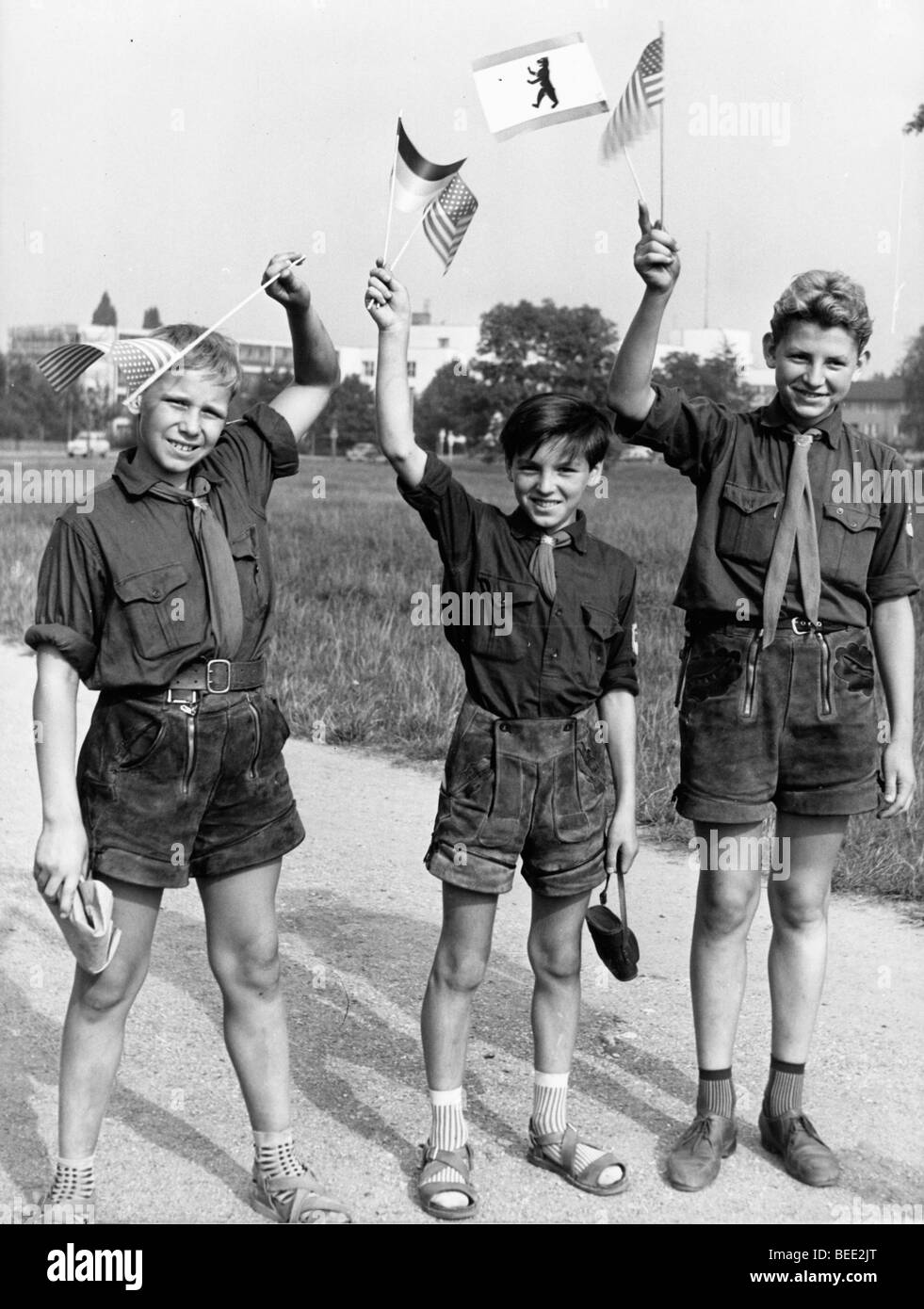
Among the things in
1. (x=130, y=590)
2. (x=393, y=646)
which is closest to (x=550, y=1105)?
(x=130, y=590)

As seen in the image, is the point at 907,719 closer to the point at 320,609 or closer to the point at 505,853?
the point at 505,853

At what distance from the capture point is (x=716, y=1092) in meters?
3.45

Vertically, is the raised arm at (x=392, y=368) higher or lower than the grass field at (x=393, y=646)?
higher

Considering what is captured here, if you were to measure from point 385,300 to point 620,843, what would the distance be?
1269 mm

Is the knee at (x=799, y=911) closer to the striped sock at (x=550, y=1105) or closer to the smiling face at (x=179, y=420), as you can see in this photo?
the striped sock at (x=550, y=1105)

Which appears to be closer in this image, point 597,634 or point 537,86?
point 537,86

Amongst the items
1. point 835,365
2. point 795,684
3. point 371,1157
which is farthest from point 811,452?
point 371,1157

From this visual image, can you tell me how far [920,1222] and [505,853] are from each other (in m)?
1.13

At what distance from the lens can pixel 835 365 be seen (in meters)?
3.31

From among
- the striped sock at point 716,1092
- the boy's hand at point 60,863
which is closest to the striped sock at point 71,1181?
the boy's hand at point 60,863

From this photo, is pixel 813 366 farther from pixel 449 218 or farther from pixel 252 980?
pixel 252 980

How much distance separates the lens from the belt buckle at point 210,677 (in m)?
2.95

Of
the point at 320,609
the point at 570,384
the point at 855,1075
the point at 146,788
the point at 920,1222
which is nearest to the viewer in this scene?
the point at 146,788

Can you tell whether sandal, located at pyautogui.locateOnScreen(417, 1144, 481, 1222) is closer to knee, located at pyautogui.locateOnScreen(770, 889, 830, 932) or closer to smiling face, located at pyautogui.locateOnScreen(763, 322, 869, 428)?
knee, located at pyautogui.locateOnScreen(770, 889, 830, 932)
